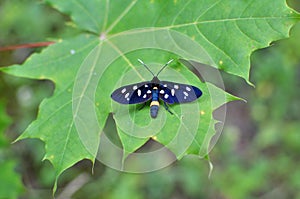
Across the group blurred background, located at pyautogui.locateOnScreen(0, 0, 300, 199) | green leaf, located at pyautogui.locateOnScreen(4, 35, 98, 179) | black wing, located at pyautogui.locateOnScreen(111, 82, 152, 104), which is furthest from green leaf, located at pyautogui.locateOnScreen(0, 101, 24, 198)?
black wing, located at pyautogui.locateOnScreen(111, 82, 152, 104)

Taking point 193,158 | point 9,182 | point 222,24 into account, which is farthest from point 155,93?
point 193,158

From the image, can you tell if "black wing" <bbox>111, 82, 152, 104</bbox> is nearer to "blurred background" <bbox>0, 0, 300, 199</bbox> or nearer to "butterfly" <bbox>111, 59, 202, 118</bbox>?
"butterfly" <bbox>111, 59, 202, 118</bbox>

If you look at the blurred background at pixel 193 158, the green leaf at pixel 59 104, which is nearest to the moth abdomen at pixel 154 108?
the green leaf at pixel 59 104

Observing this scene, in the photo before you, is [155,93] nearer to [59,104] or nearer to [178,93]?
[178,93]

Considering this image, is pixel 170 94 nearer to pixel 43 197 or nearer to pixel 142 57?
pixel 142 57

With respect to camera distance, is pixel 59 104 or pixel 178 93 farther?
pixel 59 104
